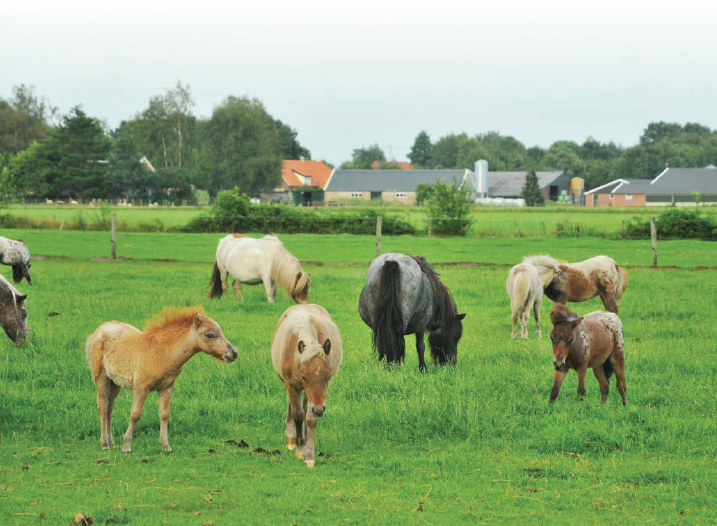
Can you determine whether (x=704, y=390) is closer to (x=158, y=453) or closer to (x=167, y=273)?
(x=158, y=453)

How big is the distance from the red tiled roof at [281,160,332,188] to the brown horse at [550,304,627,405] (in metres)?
98.2

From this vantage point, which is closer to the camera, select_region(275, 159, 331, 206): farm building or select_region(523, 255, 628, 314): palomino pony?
select_region(523, 255, 628, 314): palomino pony

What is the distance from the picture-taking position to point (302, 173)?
111 metres

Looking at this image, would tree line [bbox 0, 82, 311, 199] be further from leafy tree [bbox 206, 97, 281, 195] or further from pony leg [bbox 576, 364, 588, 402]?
pony leg [bbox 576, 364, 588, 402]

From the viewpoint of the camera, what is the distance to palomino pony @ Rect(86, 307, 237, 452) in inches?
282

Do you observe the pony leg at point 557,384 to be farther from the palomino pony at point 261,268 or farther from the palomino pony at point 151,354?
the palomino pony at point 261,268

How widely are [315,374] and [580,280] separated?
1016cm

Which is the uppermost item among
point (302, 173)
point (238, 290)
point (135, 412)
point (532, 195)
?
point (302, 173)

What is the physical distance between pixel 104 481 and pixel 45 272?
18531 millimetres

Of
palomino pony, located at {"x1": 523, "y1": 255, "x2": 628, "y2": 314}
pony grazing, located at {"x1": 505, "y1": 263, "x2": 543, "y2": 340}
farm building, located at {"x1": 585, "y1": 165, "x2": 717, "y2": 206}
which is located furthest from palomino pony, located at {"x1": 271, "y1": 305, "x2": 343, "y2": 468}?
farm building, located at {"x1": 585, "y1": 165, "x2": 717, "y2": 206}

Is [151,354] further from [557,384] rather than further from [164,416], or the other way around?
[557,384]

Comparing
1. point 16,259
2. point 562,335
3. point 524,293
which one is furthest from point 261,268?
Result: point 562,335

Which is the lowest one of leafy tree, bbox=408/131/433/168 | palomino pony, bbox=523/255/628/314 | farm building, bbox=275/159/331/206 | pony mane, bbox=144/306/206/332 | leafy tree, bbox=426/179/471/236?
palomino pony, bbox=523/255/628/314

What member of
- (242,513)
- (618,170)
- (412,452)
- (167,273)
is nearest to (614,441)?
(412,452)
